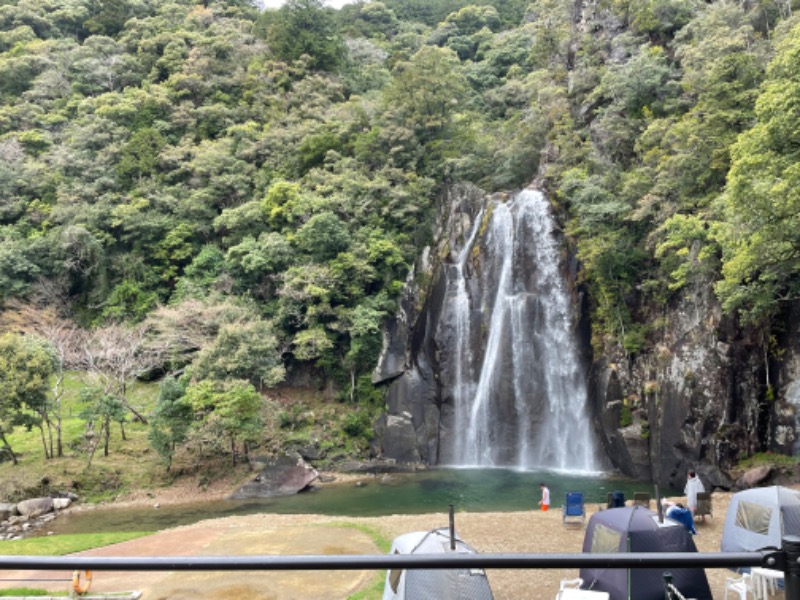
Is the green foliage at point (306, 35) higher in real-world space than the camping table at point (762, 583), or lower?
higher

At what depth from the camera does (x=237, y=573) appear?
1340 centimetres

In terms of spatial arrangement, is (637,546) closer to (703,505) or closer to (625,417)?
(703,505)

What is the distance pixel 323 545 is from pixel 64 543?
7945 mm

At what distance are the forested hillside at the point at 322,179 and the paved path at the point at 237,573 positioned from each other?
8887 mm

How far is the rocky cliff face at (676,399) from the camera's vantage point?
19.0 m

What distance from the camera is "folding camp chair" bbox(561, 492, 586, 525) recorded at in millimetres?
13992

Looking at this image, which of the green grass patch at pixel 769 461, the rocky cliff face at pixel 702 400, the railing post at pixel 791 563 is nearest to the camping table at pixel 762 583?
the railing post at pixel 791 563

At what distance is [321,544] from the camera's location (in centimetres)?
Answer: 1419

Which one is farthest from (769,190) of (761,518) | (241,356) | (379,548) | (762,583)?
(241,356)

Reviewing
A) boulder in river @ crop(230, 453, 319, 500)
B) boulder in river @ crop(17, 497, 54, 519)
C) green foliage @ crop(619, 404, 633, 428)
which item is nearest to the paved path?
boulder in river @ crop(230, 453, 319, 500)

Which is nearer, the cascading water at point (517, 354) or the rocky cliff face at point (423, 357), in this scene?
the cascading water at point (517, 354)

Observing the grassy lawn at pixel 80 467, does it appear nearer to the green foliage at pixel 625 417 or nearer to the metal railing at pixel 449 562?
the green foliage at pixel 625 417

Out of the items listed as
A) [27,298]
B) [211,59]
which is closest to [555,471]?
[27,298]

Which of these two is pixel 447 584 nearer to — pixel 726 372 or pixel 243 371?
pixel 726 372
